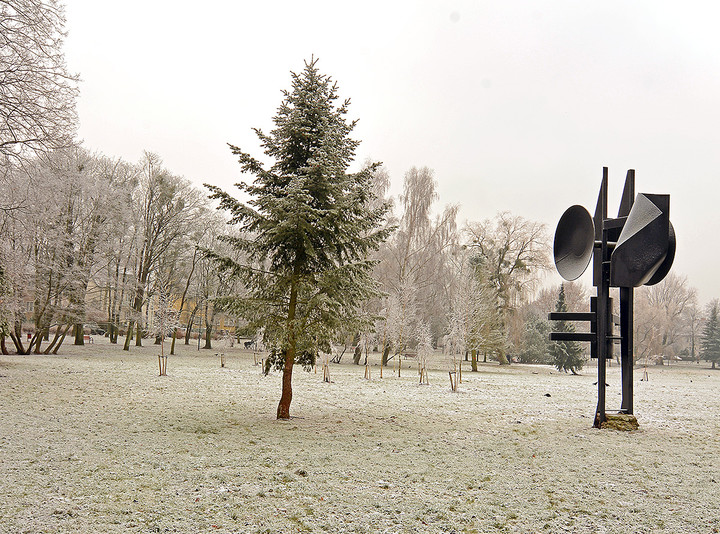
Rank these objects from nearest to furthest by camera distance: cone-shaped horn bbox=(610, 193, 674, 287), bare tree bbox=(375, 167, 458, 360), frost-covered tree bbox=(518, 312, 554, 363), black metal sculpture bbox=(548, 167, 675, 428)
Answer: cone-shaped horn bbox=(610, 193, 674, 287) < black metal sculpture bbox=(548, 167, 675, 428) < bare tree bbox=(375, 167, 458, 360) < frost-covered tree bbox=(518, 312, 554, 363)

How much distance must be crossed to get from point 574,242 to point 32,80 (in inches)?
460

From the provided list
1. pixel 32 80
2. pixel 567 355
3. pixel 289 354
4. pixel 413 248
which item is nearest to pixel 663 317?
pixel 567 355

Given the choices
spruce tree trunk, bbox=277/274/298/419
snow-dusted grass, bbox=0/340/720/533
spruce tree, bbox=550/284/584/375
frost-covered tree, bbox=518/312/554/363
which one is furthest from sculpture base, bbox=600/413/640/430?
frost-covered tree, bbox=518/312/554/363

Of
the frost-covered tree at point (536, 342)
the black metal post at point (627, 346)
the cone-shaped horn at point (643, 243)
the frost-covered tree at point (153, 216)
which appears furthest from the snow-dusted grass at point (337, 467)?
the frost-covered tree at point (536, 342)

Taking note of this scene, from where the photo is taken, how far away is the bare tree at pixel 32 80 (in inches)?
384

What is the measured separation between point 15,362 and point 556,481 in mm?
20065

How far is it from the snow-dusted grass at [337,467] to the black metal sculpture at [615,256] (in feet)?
5.35

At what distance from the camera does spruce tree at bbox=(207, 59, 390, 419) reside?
8984 mm

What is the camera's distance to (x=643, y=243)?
9.10 metres

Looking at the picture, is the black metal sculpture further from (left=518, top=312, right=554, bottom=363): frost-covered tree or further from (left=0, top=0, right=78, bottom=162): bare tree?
(left=518, top=312, right=554, bottom=363): frost-covered tree

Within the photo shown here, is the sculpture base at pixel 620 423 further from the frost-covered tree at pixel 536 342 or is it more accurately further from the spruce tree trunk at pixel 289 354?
the frost-covered tree at pixel 536 342

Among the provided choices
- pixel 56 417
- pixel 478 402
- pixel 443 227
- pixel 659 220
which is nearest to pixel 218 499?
pixel 56 417

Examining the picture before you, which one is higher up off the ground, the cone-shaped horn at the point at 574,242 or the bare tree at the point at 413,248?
the bare tree at the point at 413,248

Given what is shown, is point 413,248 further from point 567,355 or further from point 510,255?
point 567,355
